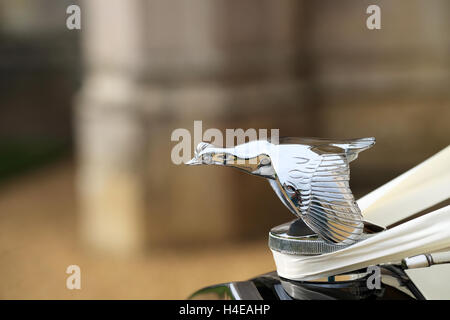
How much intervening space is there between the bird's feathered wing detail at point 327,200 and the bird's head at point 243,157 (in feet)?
0.06

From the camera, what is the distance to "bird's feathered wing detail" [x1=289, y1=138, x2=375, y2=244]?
410mm

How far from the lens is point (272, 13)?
6.70ft

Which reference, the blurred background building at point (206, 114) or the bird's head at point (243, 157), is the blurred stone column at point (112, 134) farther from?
the bird's head at point (243, 157)

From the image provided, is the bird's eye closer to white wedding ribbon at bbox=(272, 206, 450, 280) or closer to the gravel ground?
white wedding ribbon at bbox=(272, 206, 450, 280)

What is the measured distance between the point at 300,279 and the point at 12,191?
2722 millimetres

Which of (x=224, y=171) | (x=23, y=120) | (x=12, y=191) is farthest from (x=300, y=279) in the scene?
(x=23, y=120)

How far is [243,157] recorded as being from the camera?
0.40 metres

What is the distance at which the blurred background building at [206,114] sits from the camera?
6.44ft

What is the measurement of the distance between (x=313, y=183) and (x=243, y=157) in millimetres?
52

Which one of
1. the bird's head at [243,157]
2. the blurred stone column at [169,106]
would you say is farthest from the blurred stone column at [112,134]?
the bird's head at [243,157]
